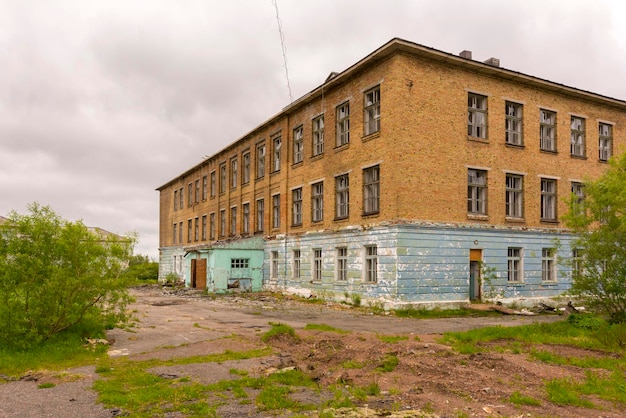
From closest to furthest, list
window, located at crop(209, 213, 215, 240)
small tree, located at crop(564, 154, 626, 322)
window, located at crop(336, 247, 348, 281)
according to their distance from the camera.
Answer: small tree, located at crop(564, 154, 626, 322) < window, located at crop(336, 247, 348, 281) < window, located at crop(209, 213, 215, 240)

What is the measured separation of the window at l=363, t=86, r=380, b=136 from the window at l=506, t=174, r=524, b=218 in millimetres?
6306

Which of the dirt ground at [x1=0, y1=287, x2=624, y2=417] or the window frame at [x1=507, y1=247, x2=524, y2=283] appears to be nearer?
the dirt ground at [x1=0, y1=287, x2=624, y2=417]

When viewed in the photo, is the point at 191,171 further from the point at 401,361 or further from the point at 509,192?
the point at 401,361

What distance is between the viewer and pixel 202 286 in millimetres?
30969

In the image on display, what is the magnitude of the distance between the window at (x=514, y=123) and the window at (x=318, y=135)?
8.38m

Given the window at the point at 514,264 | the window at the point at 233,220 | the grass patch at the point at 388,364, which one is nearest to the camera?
the grass patch at the point at 388,364

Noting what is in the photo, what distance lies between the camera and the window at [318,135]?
24.3 m

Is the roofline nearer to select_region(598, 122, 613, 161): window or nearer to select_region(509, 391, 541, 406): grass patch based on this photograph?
select_region(598, 122, 613, 161): window

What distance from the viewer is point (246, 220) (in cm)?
3272

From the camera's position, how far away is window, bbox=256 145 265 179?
3078 cm

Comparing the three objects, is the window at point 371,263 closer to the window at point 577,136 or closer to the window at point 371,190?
the window at point 371,190

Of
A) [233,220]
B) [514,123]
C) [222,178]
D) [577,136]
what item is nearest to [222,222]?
[233,220]

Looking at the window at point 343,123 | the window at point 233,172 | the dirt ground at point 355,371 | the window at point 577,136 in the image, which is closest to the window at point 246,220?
the window at point 233,172

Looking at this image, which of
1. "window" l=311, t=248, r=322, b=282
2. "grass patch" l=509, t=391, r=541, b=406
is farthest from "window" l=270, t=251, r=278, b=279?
"grass patch" l=509, t=391, r=541, b=406
